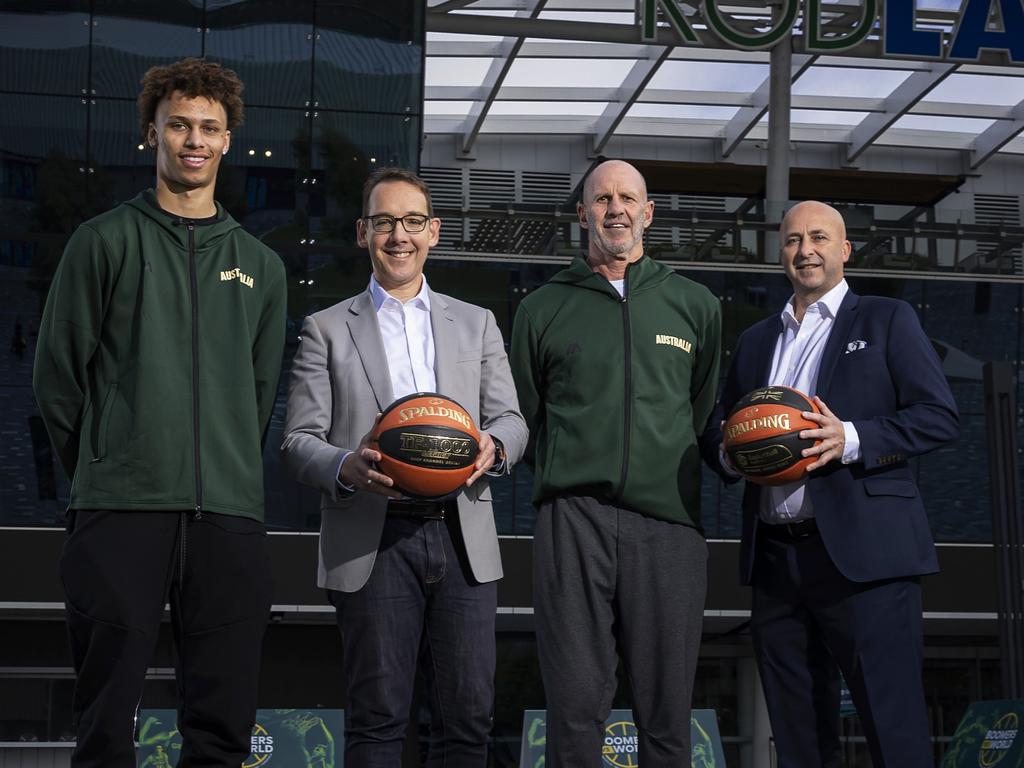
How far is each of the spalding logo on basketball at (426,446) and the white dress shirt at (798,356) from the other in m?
1.23

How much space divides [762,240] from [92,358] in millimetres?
13985

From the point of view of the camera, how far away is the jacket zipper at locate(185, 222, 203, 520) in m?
3.71

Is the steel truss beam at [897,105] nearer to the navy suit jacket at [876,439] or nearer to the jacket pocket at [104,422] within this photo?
the navy suit jacket at [876,439]

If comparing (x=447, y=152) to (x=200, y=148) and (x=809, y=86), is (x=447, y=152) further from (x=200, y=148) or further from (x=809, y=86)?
(x=200, y=148)

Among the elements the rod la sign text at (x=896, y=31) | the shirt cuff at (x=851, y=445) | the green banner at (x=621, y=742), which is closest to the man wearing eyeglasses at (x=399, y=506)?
the shirt cuff at (x=851, y=445)

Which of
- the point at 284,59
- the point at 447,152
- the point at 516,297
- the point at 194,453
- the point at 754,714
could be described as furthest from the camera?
the point at 447,152

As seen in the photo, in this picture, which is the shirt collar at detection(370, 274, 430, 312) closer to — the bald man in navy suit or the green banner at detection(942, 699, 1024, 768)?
the bald man in navy suit

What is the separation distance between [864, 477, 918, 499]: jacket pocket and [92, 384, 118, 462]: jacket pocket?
251cm

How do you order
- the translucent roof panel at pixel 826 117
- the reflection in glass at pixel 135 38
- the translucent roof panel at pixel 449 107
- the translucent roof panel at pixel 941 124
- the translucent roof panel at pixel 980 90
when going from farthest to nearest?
the translucent roof panel at pixel 941 124, the translucent roof panel at pixel 826 117, the translucent roof panel at pixel 449 107, the translucent roof panel at pixel 980 90, the reflection in glass at pixel 135 38

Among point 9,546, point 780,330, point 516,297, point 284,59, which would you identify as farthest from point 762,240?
point 780,330

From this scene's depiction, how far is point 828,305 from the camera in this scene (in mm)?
4957

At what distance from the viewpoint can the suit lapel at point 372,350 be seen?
172 inches

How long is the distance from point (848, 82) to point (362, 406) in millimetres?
25563

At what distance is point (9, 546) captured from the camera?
14.5 m
